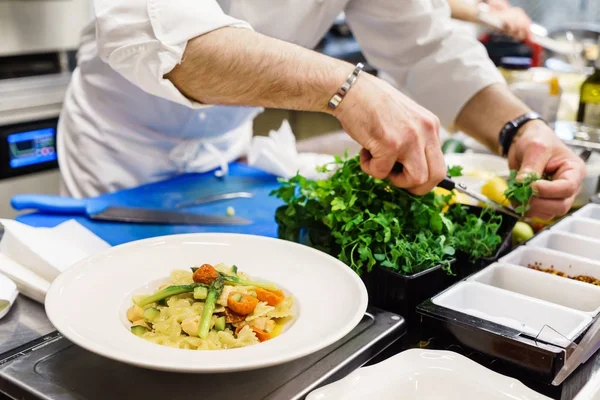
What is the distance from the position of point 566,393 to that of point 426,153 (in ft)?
1.37

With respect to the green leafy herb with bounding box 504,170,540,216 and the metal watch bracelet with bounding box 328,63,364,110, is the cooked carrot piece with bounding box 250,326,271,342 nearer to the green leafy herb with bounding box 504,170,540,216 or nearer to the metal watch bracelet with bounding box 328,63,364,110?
the metal watch bracelet with bounding box 328,63,364,110

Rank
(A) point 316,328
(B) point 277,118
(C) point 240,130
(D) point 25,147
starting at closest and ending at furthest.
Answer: (A) point 316,328
(C) point 240,130
(D) point 25,147
(B) point 277,118

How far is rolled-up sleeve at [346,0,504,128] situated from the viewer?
5.21 feet

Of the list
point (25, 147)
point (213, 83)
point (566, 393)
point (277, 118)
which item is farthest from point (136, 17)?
point (277, 118)

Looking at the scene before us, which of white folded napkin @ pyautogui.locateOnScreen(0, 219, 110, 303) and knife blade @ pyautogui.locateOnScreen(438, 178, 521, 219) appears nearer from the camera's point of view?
white folded napkin @ pyautogui.locateOnScreen(0, 219, 110, 303)

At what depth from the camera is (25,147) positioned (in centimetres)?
240

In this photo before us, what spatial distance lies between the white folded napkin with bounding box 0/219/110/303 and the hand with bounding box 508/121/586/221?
0.83 meters

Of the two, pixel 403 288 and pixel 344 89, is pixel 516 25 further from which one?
pixel 403 288

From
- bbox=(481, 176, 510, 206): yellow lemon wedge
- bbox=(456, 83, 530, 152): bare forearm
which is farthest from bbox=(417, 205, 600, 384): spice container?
bbox=(456, 83, 530, 152): bare forearm

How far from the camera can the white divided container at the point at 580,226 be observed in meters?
1.14

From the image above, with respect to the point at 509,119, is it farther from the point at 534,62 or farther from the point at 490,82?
the point at 534,62

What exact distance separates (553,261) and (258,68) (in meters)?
0.57

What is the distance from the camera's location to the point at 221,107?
5.52 ft

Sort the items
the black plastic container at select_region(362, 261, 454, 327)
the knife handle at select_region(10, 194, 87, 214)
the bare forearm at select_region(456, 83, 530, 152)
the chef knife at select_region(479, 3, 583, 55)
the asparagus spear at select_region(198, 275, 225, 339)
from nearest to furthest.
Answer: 1. the asparagus spear at select_region(198, 275, 225, 339)
2. the black plastic container at select_region(362, 261, 454, 327)
3. the knife handle at select_region(10, 194, 87, 214)
4. the bare forearm at select_region(456, 83, 530, 152)
5. the chef knife at select_region(479, 3, 583, 55)
